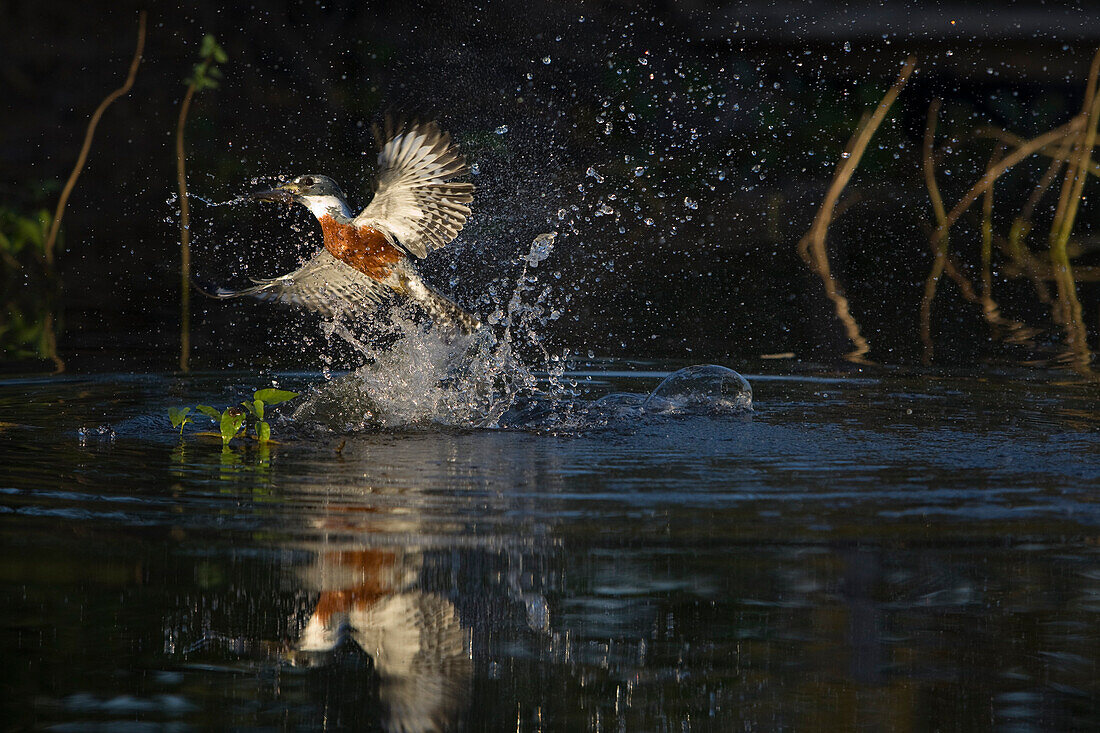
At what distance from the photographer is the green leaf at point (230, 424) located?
4.11 meters

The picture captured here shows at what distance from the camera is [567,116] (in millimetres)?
10648

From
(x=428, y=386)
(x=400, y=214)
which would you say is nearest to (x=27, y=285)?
(x=400, y=214)

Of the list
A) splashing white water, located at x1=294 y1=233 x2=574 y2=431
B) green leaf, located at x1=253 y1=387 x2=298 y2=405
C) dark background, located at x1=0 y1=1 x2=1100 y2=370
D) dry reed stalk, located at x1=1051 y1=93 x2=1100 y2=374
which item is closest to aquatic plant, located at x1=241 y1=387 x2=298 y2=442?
green leaf, located at x1=253 y1=387 x2=298 y2=405

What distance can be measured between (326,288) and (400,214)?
463mm

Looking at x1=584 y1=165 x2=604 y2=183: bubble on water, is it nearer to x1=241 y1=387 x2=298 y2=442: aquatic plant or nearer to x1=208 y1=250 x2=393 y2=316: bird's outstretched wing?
x1=208 y1=250 x2=393 y2=316: bird's outstretched wing

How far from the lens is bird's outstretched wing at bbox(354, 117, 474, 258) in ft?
15.7

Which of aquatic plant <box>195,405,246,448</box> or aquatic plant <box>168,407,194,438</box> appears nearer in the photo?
aquatic plant <box>195,405,246,448</box>

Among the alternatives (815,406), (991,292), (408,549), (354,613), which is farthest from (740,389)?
(991,292)

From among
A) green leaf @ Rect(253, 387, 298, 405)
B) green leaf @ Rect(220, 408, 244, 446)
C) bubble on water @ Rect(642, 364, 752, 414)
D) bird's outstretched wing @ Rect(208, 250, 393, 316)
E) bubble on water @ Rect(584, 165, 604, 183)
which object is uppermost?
bubble on water @ Rect(584, 165, 604, 183)

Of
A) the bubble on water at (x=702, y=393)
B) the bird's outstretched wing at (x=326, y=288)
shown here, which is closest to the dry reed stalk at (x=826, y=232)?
the bubble on water at (x=702, y=393)

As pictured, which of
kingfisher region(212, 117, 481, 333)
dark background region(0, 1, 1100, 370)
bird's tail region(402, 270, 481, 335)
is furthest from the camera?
dark background region(0, 1, 1100, 370)

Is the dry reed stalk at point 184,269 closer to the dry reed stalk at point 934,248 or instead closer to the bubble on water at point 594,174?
the bubble on water at point 594,174

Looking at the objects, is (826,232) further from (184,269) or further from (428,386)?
(428,386)

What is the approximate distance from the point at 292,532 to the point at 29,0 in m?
9.04
